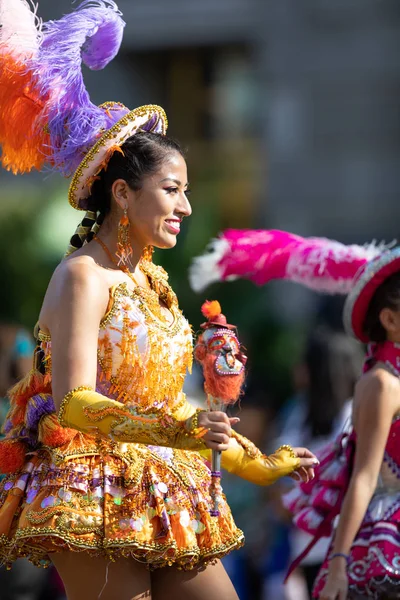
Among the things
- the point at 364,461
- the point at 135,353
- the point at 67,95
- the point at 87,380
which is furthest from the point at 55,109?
the point at 364,461

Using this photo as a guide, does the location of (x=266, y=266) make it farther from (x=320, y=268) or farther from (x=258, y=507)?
(x=258, y=507)

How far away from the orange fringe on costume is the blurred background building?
17.6 meters

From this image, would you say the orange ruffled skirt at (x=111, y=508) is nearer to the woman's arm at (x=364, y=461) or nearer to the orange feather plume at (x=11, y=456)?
the orange feather plume at (x=11, y=456)

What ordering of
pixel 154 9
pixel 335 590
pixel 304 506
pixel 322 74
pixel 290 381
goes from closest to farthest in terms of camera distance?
pixel 335 590, pixel 304 506, pixel 290 381, pixel 322 74, pixel 154 9

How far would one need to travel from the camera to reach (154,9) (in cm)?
2889

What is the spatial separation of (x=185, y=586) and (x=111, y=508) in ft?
1.18

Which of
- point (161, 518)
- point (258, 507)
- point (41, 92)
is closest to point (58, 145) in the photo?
point (41, 92)

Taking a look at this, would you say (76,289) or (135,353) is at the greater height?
(76,289)

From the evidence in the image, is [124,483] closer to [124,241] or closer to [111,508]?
[111,508]

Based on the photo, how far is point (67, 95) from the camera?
393 cm

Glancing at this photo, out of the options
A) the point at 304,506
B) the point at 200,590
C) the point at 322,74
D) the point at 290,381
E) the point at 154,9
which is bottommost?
the point at 200,590

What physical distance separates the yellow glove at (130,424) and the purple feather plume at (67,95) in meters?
0.91

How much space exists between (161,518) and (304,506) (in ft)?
4.51

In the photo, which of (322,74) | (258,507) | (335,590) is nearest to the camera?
(335,590)
